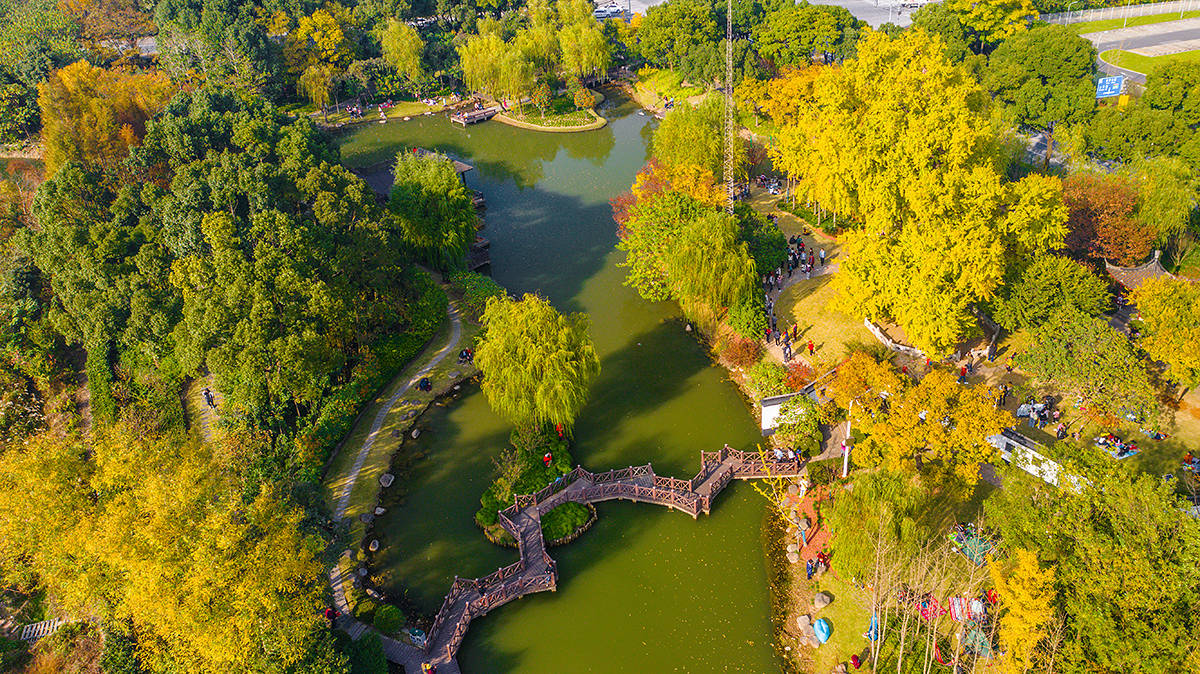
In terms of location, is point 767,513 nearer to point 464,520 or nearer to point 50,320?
point 464,520

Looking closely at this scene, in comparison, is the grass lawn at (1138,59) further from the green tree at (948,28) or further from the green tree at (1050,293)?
the green tree at (1050,293)

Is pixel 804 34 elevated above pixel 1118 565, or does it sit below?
above

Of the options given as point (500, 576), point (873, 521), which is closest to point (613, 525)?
point (500, 576)

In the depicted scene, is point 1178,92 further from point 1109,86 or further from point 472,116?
point 472,116

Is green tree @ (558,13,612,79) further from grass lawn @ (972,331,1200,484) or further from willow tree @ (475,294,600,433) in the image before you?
grass lawn @ (972,331,1200,484)

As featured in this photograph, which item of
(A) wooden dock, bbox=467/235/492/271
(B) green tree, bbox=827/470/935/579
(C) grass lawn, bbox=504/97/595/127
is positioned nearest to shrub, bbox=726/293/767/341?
(B) green tree, bbox=827/470/935/579

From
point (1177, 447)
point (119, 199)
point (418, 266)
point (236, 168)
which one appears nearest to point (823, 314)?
point (1177, 447)

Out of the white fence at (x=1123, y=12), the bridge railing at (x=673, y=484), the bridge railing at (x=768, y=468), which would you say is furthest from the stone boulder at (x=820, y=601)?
the white fence at (x=1123, y=12)

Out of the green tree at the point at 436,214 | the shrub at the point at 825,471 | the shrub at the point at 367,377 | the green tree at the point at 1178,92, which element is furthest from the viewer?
the green tree at the point at 1178,92
